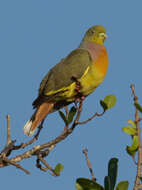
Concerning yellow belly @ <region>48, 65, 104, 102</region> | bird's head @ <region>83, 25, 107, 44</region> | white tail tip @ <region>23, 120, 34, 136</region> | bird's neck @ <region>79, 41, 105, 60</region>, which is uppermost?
bird's head @ <region>83, 25, 107, 44</region>

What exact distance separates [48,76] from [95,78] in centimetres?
85

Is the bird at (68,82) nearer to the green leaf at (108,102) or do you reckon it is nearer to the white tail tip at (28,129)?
the white tail tip at (28,129)

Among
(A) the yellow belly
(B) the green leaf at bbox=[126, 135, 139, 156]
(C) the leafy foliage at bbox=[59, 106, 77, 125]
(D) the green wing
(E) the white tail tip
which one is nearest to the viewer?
(B) the green leaf at bbox=[126, 135, 139, 156]

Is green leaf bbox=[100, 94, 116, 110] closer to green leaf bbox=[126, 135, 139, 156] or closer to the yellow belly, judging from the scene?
green leaf bbox=[126, 135, 139, 156]

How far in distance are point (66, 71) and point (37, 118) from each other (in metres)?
0.93

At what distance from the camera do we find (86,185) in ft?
10.4

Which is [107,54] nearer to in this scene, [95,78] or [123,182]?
[95,78]

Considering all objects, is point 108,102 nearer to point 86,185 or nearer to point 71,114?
point 71,114

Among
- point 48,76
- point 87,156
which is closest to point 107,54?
point 48,76

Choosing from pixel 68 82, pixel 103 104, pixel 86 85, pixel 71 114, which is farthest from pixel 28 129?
pixel 103 104

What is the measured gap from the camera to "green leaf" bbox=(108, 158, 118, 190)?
329 centimetres

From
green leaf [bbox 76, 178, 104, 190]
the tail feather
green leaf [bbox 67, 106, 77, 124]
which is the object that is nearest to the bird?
the tail feather

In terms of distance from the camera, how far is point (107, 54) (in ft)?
21.7

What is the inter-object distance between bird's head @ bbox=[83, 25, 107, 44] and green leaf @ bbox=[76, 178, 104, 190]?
423cm
